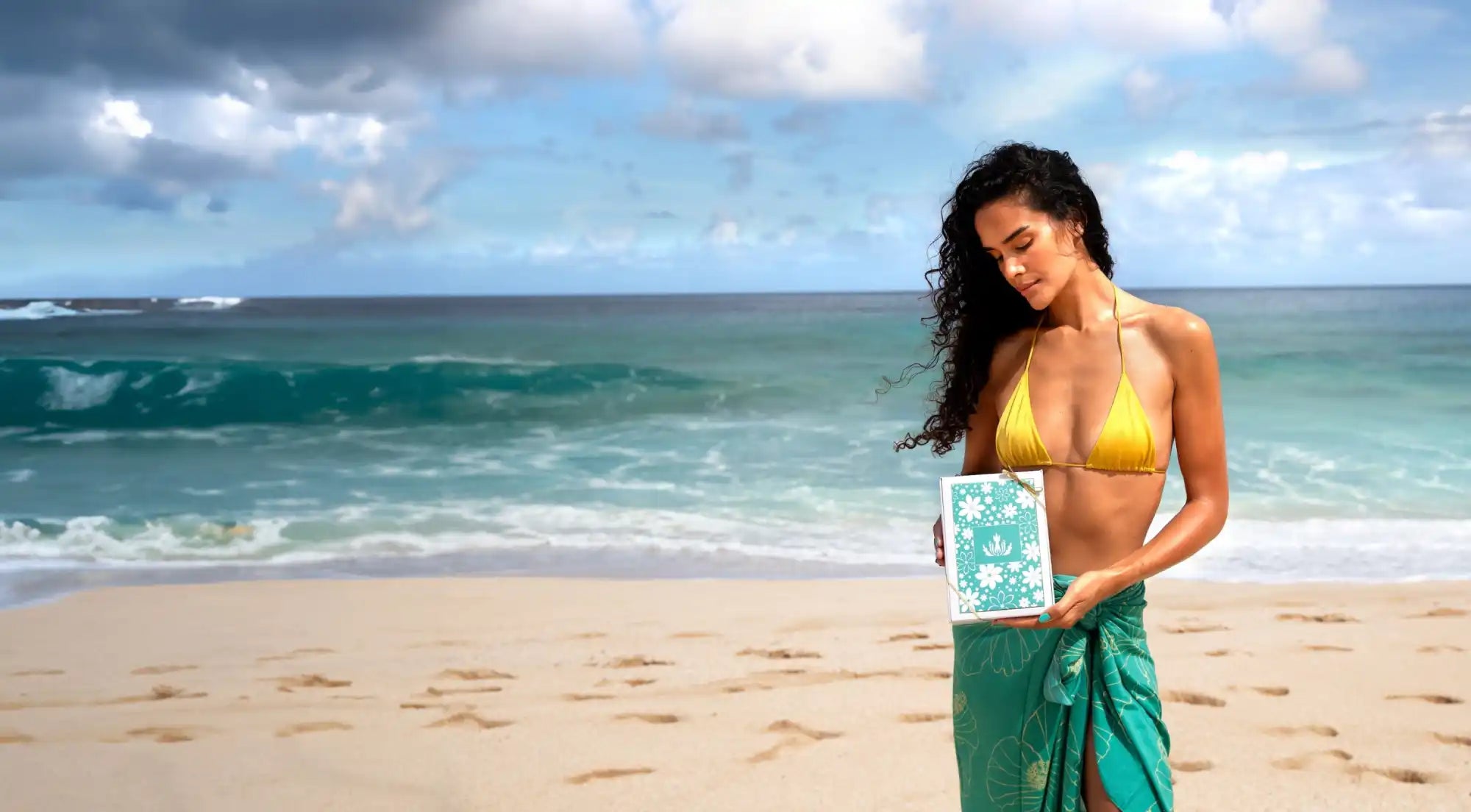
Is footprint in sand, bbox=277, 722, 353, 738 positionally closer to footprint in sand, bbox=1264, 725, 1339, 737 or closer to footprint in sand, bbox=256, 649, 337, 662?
footprint in sand, bbox=256, 649, 337, 662

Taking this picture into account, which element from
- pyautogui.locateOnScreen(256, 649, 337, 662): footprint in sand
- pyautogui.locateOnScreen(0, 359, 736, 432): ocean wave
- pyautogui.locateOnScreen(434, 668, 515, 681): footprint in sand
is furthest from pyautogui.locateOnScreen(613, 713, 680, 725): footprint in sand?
pyautogui.locateOnScreen(0, 359, 736, 432): ocean wave

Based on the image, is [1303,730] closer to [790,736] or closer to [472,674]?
[790,736]

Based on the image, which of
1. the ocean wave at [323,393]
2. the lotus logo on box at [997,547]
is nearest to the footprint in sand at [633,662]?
the lotus logo on box at [997,547]

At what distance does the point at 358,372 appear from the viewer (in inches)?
995

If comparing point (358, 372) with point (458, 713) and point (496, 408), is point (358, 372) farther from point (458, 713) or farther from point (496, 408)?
point (458, 713)

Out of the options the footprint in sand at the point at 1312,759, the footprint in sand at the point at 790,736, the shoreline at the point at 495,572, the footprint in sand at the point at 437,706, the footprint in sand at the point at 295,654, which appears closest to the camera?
the footprint in sand at the point at 1312,759

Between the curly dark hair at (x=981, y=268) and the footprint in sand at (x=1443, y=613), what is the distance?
5.06 metres

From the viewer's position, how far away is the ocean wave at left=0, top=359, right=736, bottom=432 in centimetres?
2069

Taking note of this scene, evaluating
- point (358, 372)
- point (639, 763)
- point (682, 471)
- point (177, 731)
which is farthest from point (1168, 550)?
point (358, 372)

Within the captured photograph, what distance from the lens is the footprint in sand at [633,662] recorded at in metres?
5.76

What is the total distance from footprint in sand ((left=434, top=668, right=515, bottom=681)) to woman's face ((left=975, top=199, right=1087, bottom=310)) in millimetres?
4035

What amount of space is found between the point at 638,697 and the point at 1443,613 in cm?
432

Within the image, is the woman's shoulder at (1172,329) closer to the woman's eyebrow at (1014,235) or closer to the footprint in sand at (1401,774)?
the woman's eyebrow at (1014,235)

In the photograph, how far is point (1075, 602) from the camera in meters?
2.04
